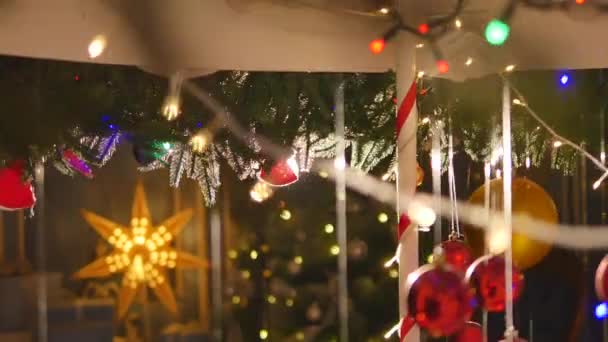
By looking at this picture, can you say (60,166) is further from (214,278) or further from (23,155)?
(214,278)

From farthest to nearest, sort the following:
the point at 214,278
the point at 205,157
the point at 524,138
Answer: the point at 214,278 → the point at 524,138 → the point at 205,157

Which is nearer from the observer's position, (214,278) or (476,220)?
(476,220)

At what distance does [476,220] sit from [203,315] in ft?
5.01

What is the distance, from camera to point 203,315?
252 centimetres

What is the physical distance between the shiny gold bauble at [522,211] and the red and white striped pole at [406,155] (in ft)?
1.37

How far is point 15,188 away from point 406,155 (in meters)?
0.70

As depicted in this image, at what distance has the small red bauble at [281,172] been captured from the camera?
3.83 ft

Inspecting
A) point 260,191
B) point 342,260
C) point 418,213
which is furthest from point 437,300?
point 260,191

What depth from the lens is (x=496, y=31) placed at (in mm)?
782

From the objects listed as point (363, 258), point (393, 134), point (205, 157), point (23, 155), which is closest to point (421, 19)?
point (393, 134)

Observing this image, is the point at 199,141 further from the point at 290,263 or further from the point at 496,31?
the point at 290,263

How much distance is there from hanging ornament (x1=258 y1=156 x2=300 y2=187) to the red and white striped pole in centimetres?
36

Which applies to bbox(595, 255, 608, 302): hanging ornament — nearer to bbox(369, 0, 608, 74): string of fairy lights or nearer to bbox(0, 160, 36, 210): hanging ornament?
bbox(369, 0, 608, 74): string of fairy lights

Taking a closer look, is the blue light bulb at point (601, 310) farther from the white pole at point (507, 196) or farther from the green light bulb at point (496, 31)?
the green light bulb at point (496, 31)
